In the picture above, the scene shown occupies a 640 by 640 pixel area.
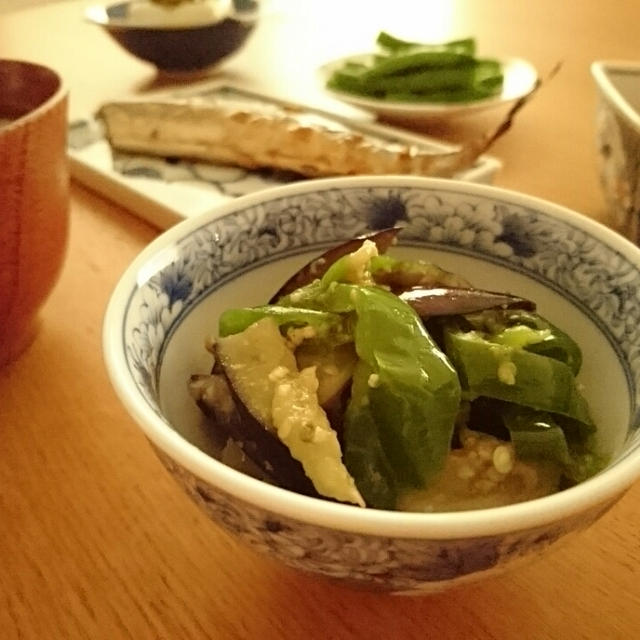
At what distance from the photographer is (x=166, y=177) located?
97 centimetres

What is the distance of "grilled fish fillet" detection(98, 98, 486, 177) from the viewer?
920 millimetres

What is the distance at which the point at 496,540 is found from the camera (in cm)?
36

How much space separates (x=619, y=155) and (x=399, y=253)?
28cm

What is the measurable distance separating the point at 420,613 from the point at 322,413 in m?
0.13

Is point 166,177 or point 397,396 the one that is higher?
point 397,396

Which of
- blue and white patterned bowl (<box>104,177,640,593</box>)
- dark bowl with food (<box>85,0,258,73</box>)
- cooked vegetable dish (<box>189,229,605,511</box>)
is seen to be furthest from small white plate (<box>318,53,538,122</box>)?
cooked vegetable dish (<box>189,229,605,511</box>)

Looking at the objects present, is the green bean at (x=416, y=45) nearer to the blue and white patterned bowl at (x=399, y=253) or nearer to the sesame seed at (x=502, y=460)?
the blue and white patterned bowl at (x=399, y=253)

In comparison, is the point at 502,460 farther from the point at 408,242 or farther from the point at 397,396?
the point at 408,242

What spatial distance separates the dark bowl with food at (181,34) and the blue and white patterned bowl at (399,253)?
0.82 metres

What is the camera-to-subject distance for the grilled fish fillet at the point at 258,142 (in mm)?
920

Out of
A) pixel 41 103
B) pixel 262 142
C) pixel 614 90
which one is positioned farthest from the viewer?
pixel 262 142

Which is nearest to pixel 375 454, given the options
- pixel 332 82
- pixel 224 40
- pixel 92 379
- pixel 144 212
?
pixel 92 379

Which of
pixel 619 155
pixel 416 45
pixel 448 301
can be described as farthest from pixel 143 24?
pixel 448 301

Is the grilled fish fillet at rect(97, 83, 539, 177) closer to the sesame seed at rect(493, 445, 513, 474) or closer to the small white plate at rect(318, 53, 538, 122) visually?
the small white plate at rect(318, 53, 538, 122)
